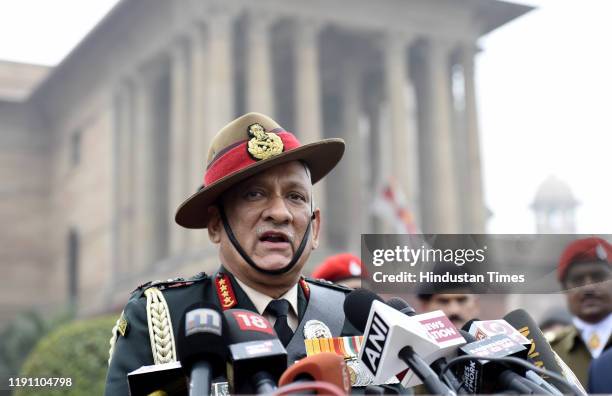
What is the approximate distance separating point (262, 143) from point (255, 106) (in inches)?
1185

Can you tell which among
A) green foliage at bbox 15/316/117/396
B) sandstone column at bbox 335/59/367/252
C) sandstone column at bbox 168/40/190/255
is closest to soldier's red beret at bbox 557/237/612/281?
green foliage at bbox 15/316/117/396

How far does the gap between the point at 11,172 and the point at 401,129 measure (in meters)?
25.5

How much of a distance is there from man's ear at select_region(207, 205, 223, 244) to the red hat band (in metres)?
0.10

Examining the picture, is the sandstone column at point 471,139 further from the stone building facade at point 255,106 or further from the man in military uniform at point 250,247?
the man in military uniform at point 250,247

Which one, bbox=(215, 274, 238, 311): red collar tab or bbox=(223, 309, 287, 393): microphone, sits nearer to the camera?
bbox=(223, 309, 287, 393): microphone

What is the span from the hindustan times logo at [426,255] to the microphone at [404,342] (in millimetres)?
941

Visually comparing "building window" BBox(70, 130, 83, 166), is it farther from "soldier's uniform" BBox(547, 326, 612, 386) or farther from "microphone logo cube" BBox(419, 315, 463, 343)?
"microphone logo cube" BBox(419, 315, 463, 343)

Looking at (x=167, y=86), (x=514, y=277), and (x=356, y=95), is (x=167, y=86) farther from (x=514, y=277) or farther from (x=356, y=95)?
(x=514, y=277)

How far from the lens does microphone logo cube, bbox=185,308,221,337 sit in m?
2.28

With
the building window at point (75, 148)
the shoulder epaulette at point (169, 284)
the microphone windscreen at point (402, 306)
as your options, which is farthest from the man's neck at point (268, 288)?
the building window at point (75, 148)

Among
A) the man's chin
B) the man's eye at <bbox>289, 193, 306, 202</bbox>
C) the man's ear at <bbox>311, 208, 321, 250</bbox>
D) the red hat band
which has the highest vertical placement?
the red hat band

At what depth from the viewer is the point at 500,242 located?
3832 millimetres

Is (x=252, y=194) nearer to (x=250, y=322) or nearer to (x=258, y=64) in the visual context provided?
(x=250, y=322)

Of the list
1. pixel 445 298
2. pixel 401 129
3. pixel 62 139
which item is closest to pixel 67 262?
pixel 62 139
